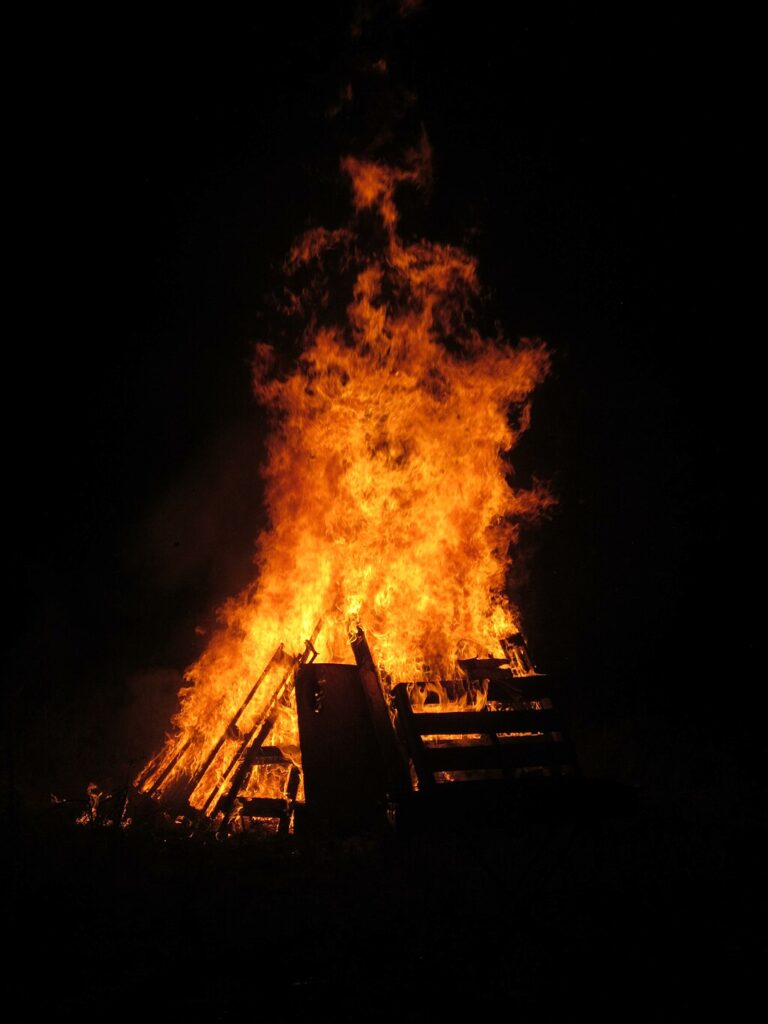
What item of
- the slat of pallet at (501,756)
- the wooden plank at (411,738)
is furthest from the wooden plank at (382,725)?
the slat of pallet at (501,756)

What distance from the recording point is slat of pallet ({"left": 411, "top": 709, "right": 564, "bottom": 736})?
18.5ft

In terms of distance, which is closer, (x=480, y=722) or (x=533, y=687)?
(x=480, y=722)

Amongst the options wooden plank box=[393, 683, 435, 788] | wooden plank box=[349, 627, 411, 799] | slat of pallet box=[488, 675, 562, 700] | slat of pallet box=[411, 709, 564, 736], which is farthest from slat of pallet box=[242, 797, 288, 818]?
slat of pallet box=[488, 675, 562, 700]

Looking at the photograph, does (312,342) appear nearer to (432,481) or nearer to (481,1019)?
(432,481)

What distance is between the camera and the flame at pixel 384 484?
955 cm

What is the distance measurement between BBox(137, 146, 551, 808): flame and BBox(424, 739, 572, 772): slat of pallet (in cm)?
338

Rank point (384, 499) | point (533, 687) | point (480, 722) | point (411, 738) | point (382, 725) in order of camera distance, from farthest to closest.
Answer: point (384, 499) → point (533, 687) → point (382, 725) → point (480, 722) → point (411, 738)

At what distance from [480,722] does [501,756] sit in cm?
39

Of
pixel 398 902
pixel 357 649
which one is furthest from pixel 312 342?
pixel 398 902

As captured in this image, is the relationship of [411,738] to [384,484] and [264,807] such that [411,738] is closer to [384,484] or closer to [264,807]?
[264,807]

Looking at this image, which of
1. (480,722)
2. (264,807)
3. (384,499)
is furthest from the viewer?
(384,499)

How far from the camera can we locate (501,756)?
560 cm

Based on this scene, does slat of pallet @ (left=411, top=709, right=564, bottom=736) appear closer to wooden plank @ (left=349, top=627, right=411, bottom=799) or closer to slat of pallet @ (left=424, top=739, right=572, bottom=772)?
slat of pallet @ (left=424, top=739, right=572, bottom=772)

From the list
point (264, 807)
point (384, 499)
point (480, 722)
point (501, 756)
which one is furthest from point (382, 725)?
point (384, 499)
